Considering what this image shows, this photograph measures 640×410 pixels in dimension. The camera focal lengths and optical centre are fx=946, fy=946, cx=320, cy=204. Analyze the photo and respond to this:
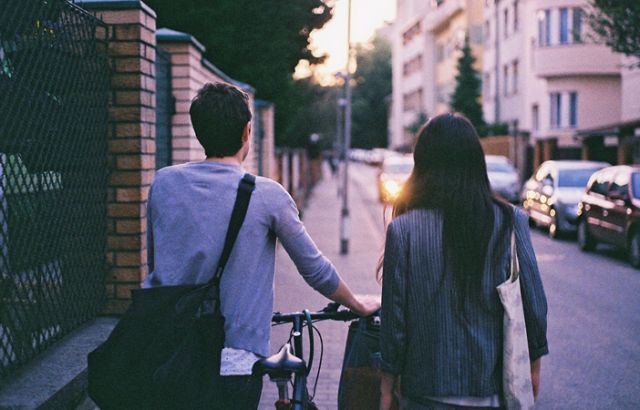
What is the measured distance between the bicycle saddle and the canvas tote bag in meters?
0.68

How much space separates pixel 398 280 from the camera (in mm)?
3137

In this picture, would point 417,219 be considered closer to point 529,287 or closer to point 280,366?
point 529,287

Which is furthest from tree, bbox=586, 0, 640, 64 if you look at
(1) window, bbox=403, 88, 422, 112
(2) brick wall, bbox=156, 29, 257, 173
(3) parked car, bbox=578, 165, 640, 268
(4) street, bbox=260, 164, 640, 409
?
(1) window, bbox=403, 88, 422, 112

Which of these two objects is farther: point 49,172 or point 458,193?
point 49,172

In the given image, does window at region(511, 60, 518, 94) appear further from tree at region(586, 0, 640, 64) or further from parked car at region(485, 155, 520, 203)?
tree at region(586, 0, 640, 64)

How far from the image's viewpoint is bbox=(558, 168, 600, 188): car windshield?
21.0 metres

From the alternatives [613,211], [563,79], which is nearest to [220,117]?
[613,211]

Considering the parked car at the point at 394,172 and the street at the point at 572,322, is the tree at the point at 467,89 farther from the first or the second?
the street at the point at 572,322

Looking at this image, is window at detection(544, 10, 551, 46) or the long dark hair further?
window at detection(544, 10, 551, 46)

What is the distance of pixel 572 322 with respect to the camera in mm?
9820

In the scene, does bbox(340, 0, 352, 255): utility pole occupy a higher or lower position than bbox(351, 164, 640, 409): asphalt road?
higher

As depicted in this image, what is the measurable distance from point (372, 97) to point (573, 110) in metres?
73.6

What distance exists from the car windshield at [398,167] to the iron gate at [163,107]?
22.3m

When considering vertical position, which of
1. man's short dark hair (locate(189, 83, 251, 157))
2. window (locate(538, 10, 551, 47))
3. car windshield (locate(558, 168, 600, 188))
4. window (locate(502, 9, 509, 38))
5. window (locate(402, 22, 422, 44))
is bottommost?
car windshield (locate(558, 168, 600, 188))
